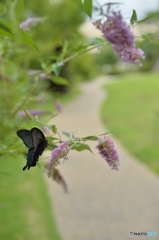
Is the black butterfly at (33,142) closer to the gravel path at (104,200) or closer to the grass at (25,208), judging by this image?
the grass at (25,208)

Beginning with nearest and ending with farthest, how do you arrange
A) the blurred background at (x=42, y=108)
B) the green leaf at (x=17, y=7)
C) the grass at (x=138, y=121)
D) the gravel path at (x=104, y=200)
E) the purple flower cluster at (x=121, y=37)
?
the green leaf at (x=17, y=7)
the purple flower cluster at (x=121, y=37)
the blurred background at (x=42, y=108)
the gravel path at (x=104, y=200)
the grass at (x=138, y=121)

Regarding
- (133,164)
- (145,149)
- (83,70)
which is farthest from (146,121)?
(83,70)

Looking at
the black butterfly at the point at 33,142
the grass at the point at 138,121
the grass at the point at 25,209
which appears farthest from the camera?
the grass at the point at 138,121

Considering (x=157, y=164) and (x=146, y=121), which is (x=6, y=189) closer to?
(x=157, y=164)

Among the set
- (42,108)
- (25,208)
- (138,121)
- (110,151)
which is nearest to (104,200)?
(25,208)

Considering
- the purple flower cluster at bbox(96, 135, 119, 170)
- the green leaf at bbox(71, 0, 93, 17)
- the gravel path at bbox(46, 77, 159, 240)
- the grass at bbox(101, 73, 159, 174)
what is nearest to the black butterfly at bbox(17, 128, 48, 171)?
the purple flower cluster at bbox(96, 135, 119, 170)

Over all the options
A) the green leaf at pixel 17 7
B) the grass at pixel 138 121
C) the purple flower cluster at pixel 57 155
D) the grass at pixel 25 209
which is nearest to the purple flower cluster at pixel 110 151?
the purple flower cluster at pixel 57 155
